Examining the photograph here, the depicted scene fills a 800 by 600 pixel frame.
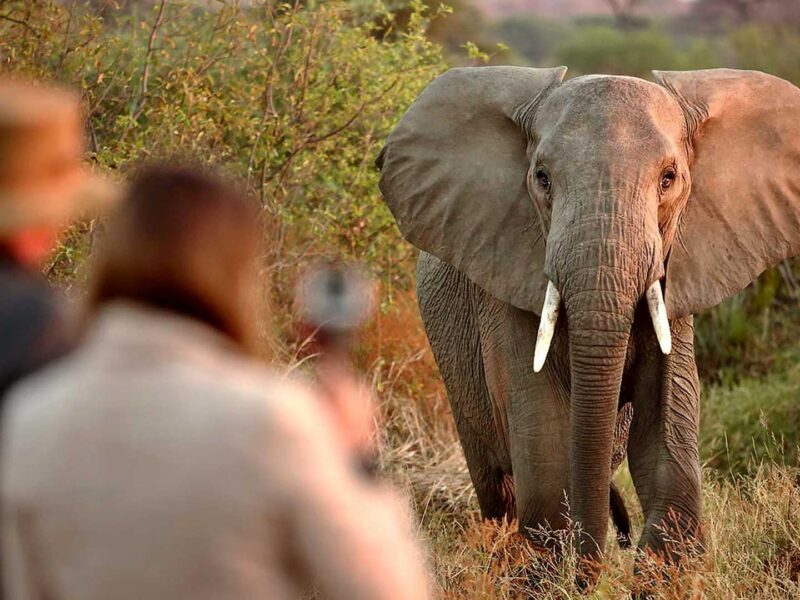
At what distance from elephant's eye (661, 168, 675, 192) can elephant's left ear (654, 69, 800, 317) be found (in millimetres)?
268

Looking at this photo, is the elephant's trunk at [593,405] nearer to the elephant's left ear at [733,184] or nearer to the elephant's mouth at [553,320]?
the elephant's mouth at [553,320]

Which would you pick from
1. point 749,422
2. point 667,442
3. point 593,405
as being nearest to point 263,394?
point 593,405

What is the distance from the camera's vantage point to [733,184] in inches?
223

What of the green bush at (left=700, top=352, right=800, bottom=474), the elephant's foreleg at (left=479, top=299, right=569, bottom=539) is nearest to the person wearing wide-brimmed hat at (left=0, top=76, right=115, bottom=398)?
the elephant's foreleg at (left=479, top=299, right=569, bottom=539)

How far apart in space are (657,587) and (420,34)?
4194 mm

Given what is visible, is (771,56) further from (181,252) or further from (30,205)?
(181,252)

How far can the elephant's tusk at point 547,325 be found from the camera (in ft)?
17.0

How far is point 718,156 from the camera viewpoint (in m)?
5.62

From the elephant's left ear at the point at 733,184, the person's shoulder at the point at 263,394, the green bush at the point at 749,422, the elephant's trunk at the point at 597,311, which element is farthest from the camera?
the green bush at the point at 749,422

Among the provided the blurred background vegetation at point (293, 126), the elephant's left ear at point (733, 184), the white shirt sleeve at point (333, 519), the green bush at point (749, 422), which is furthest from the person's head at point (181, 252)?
the green bush at point (749, 422)

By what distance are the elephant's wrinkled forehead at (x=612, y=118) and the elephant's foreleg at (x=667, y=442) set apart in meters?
0.68

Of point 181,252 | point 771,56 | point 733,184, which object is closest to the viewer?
point 181,252

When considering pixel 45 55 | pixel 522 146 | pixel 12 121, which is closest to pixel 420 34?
pixel 45 55

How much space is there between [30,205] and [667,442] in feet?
11.5
